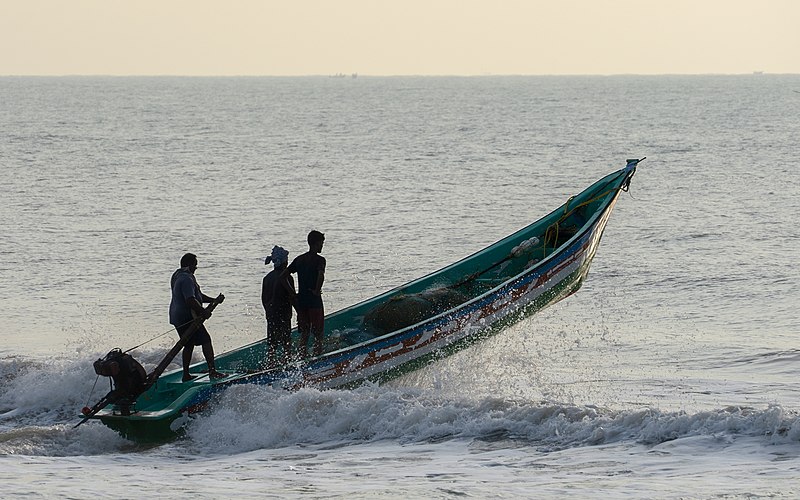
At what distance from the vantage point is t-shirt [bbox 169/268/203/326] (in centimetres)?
1234

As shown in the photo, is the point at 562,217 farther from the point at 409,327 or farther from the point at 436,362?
the point at 409,327

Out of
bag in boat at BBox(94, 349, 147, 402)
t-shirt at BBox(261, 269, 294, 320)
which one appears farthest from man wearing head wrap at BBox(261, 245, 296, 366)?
bag in boat at BBox(94, 349, 147, 402)

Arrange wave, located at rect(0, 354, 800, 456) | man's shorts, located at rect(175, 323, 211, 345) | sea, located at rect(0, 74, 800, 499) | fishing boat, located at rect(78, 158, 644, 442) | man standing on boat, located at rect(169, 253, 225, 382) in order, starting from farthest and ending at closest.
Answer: man's shorts, located at rect(175, 323, 211, 345) → man standing on boat, located at rect(169, 253, 225, 382) → fishing boat, located at rect(78, 158, 644, 442) → wave, located at rect(0, 354, 800, 456) → sea, located at rect(0, 74, 800, 499)

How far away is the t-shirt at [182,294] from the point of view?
1234 cm

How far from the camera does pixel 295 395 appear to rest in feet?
41.0

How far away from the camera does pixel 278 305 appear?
12703mm

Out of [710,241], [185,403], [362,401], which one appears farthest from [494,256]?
[710,241]

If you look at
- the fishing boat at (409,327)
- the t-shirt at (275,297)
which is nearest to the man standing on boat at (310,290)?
the t-shirt at (275,297)

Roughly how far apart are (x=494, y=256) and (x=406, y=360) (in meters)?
2.81

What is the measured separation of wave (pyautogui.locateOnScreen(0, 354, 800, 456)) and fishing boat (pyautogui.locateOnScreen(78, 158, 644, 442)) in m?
0.19

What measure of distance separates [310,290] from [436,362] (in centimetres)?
167

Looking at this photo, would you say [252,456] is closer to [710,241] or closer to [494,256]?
[494,256]

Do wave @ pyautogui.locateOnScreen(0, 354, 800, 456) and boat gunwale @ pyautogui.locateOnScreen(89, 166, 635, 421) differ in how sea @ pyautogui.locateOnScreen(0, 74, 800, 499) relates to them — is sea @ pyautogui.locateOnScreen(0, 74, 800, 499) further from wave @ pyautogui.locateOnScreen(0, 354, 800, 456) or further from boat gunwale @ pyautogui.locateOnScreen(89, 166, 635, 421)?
boat gunwale @ pyautogui.locateOnScreen(89, 166, 635, 421)

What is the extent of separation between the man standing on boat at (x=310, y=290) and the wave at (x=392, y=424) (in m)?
0.70
